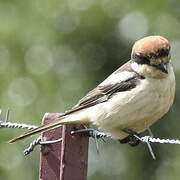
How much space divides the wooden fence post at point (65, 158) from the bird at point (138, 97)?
1.14 ft

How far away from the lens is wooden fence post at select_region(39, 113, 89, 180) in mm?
4922

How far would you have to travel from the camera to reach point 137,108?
5.52 metres

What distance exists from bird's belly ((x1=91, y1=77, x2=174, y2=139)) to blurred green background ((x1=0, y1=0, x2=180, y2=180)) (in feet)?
6.87

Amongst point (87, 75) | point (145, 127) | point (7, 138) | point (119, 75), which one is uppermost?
point (87, 75)

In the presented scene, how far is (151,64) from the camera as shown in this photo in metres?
5.63

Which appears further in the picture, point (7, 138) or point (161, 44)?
point (7, 138)

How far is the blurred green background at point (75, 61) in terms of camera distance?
7.79 m

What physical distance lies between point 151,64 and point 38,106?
235 cm

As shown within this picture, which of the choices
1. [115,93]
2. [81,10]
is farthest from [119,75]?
[81,10]

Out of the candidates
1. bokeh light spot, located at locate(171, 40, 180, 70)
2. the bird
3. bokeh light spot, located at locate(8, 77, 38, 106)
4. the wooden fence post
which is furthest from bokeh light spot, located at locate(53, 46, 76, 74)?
the wooden fence post

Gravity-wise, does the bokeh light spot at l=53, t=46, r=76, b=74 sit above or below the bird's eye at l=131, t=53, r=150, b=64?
above

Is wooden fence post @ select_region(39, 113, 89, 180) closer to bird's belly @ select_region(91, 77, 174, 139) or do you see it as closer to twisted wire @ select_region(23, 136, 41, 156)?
twisted wire @ select_region(23, 136, 41, 156)

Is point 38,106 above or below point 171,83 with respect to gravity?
above

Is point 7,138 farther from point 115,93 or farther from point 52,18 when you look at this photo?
point 115,93
